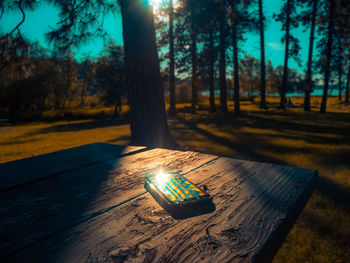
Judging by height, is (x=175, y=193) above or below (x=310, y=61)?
below

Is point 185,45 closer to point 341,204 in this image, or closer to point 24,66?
point 24,66

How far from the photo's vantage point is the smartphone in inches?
43.8

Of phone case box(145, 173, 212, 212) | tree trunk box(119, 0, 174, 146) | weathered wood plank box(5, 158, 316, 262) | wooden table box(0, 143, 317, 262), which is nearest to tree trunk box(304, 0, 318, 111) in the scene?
tree trunk box(119, 0, 174, 146)

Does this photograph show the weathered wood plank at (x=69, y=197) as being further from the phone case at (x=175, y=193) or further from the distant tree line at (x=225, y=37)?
the distant tree line at (x=225, y=37)

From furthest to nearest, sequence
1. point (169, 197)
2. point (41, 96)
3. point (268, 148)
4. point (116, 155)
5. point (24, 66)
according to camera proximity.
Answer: point (41, 96), point (24, 66), point (268, 148), point (116, 155), point (169, 197)

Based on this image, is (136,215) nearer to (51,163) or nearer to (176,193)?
(176,193)

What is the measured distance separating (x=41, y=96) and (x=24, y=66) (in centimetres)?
2987

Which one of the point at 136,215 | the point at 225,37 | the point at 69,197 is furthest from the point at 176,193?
the point at 225,37

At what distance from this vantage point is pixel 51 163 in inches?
79.0

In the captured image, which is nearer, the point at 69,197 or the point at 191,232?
the point at 191,232

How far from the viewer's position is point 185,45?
65.6ft

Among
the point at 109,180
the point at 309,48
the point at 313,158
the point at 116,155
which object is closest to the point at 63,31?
the point at 116,155

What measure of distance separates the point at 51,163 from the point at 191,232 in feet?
5.39

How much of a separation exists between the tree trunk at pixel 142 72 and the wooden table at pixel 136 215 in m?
3.98
